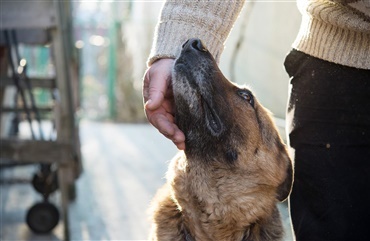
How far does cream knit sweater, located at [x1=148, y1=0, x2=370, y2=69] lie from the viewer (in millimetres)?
2611

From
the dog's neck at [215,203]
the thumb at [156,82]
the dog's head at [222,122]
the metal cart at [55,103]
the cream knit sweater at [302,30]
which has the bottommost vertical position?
the metal cart at [55,103]

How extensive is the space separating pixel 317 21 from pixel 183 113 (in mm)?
630

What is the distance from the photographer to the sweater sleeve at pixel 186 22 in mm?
2748

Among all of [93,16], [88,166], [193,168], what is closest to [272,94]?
[193,168]

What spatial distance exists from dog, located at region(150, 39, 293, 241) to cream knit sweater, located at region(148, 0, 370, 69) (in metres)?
0.23

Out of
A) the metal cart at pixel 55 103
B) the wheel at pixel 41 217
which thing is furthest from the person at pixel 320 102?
the wheel at pixel 41 217

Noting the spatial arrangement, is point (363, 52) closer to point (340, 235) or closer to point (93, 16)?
point (340, 235)

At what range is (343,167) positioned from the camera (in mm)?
2676

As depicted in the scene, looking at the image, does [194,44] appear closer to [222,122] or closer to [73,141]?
[222,122]

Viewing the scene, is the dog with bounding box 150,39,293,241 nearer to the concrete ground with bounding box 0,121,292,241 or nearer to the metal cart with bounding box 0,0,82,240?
the concrete ground with bounding box 0,121,292,241

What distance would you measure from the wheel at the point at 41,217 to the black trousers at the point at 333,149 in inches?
121

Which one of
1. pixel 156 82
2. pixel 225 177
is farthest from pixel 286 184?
pixel 156 82

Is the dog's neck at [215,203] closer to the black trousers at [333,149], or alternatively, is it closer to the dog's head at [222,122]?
the dog's head at [222,122]

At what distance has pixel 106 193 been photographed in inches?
281
